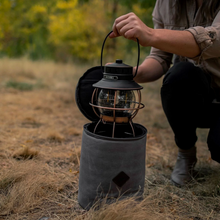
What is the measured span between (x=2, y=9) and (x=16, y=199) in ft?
25.4

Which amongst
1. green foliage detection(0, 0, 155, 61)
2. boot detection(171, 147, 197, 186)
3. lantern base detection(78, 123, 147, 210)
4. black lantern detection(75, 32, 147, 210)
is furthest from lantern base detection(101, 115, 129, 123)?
green foliage detection(0, 0, 155, 61)

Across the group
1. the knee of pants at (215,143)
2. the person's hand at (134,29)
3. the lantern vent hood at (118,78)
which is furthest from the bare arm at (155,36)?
the knee of pants at (215,143)

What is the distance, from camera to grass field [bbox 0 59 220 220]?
1.37 meters

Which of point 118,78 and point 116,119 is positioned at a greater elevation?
point 118,78

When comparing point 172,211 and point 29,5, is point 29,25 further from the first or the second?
point 172,211

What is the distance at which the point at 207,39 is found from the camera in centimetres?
141

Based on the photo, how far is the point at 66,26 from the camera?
47.0 feet

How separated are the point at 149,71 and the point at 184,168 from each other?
776mm

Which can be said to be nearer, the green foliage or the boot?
the boot

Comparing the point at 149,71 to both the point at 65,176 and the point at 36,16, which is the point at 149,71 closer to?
the point at 65,176

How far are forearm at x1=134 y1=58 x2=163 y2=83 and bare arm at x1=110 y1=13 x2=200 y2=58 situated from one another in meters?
0.47

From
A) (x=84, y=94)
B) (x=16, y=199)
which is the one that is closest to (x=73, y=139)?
(x=84, y=94)

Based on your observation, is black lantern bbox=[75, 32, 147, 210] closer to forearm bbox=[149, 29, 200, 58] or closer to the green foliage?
forearm bbox=[149, 29, 200, 58]

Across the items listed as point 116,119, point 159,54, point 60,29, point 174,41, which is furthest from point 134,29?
point 60,29
